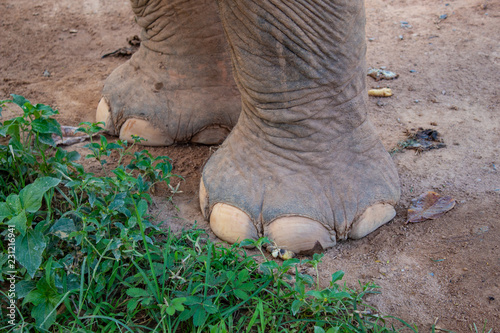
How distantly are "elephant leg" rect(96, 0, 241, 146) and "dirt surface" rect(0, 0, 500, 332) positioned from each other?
4.3 inches

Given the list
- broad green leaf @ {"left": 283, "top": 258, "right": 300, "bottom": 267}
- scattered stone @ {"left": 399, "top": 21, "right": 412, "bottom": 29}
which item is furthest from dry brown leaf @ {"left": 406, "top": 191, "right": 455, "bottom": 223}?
scattered stone @ {"left": 399, "top": 21, "right": 412, "bottom": 29}

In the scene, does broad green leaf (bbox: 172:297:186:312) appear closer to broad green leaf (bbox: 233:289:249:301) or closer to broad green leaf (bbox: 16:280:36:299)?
broad green leaf (bbox: 233:289:249:301)

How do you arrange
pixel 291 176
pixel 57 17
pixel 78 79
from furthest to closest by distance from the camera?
pixel 57 17
pixel 78 79
pixel 291 176

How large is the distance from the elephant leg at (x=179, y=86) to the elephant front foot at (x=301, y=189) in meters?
0.41

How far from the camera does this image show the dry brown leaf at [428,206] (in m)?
1.62

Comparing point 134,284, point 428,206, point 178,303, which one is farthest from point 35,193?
point 428,206

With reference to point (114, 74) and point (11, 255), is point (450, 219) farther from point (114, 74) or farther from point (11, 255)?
point (114, 74)

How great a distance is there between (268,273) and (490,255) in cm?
68

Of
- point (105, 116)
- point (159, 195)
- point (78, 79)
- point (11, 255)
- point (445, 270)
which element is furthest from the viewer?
point (78, 79)

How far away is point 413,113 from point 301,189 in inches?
39.5

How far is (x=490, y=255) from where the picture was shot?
1.43m

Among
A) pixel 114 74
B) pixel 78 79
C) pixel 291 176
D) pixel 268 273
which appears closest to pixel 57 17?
pixel 78 79

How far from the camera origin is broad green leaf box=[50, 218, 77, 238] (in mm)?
1272

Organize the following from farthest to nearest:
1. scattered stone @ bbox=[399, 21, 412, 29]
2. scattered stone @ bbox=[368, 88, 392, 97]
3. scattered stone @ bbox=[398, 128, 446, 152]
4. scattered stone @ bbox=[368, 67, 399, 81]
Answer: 1. scattered stone @ bbox=[399, 21, 412, 29]
2. scattered stone @ bbox=[368, 67, 399, 81]
3. scattered stone @ bbox=[368, 88, 392, 97]
4. scattered stone @ bbox=[398, 128, 446, 152]
